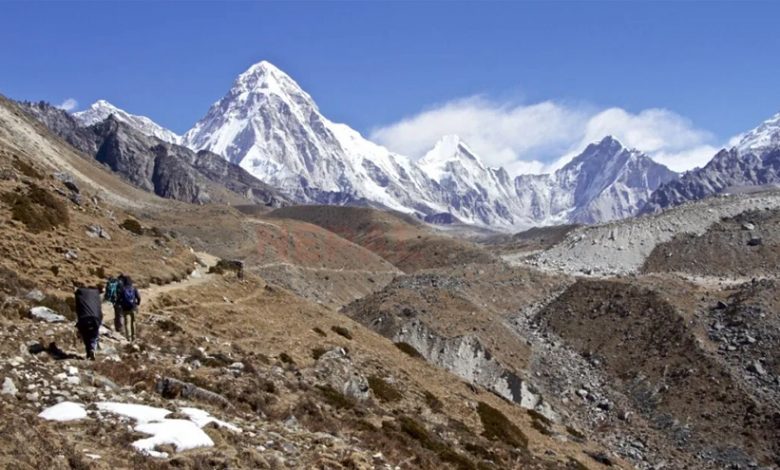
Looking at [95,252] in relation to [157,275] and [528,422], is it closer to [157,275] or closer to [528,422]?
[157,275]

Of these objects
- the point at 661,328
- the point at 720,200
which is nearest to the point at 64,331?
A: the point at 661,328

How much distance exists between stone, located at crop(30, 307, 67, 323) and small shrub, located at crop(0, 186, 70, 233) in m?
13.5

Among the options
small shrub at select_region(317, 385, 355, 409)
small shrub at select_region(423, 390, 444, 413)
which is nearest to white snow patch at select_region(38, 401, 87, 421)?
small shrub at select_region(317, 385, 355, 409)

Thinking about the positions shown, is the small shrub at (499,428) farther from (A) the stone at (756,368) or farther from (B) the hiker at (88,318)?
(A) the stone at (756,368)

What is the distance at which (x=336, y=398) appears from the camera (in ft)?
90.8

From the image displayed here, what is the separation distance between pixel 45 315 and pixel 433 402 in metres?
18.9

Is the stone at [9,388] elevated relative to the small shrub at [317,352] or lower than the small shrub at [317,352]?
lower

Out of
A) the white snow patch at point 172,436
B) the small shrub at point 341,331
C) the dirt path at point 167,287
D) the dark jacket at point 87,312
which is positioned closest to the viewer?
the white snow patch at point 172,436

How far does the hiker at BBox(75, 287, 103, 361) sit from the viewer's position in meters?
20.3

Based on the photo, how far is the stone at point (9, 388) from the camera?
16453 mm

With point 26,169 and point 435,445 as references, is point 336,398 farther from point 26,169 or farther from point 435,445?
point 26,169

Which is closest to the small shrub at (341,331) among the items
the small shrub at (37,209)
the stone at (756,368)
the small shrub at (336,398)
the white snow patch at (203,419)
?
the small shrub at (336,398)

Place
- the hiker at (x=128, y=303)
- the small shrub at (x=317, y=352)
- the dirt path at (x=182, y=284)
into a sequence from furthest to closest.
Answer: the dirt path at (x=182, y=284)
the small shrub at (x=317, y=352)
the hiker at (x=128, y=303)

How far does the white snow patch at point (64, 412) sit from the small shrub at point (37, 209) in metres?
22.5
